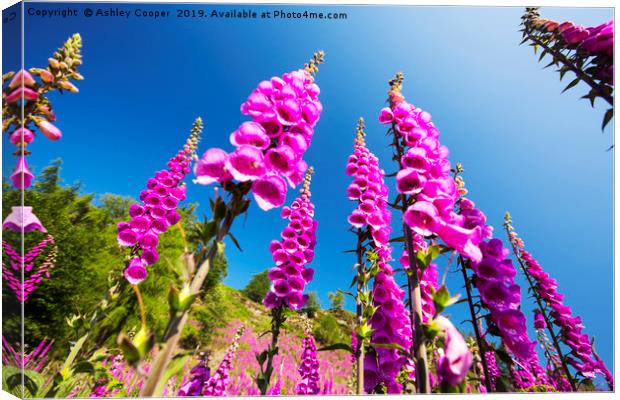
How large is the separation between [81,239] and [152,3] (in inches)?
234

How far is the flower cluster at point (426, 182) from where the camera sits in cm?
138

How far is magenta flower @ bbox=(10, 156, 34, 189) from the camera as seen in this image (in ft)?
5.31

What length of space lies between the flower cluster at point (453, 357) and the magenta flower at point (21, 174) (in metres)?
2.18

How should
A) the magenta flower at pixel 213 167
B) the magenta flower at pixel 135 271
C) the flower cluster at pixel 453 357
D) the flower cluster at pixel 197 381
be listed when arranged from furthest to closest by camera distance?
1. the magenta flower at pixel 135 271
2. the flower cluster at pixel 197 381
3. the magenta flower at pixel 213 167
4. the flower cluster at pixel 453 357

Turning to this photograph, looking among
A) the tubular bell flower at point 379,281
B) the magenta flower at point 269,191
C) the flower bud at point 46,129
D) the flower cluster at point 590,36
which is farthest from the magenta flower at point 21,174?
the flower cluster at point 590,36

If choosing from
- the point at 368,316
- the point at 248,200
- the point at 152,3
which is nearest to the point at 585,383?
the point at 368,316

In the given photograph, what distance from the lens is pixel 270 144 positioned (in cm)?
145

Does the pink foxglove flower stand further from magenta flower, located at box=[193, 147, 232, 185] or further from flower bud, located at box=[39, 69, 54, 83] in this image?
flower bud, located at box=[39, 69, 54, 83]

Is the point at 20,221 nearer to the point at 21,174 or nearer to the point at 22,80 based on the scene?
the point at 21,174

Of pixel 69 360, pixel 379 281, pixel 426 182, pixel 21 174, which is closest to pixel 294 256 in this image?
pixel 379 281

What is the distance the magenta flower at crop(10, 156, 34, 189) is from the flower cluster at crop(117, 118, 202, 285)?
0.72m

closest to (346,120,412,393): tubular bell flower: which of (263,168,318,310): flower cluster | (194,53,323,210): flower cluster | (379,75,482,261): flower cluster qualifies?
(379,75,482,261): flower cluster

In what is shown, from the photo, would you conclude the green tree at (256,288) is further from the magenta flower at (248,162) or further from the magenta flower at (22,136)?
the magenta flower at (248,162)
